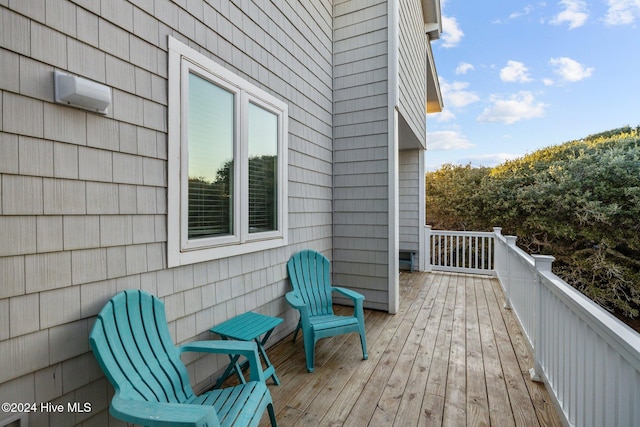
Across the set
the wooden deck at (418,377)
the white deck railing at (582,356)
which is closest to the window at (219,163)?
the wooden deck at (418,377)

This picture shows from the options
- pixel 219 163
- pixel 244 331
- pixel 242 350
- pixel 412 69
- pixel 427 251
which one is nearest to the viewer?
pixel 242 350

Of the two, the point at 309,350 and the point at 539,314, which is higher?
the point at 539,314

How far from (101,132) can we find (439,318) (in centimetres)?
411

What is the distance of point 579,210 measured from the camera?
692 cm

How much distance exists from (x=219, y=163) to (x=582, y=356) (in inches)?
106

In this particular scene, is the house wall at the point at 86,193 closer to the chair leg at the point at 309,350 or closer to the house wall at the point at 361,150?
the chair leg at the point at 309,350

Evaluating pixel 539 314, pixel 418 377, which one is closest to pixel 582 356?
pixel 539 314

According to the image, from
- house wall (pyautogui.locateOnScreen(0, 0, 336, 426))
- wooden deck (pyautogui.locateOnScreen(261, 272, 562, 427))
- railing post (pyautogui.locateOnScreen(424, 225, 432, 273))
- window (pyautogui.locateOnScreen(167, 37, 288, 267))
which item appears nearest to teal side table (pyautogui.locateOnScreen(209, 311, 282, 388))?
house wall (pyautogui.locateOnScreen(0, 0, 336, 426))

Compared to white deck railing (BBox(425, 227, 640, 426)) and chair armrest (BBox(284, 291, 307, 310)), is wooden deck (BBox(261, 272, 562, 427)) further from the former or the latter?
chair armrest (BBox(284, 291, 307, 310))

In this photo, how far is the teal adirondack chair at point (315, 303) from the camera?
2764 millimetres

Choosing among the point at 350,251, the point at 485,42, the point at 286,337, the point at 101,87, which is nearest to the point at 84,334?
the point at 101,87

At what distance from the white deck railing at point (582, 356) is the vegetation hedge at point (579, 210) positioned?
18.0 ft

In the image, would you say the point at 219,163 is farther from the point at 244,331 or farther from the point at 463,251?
the point at 463,251

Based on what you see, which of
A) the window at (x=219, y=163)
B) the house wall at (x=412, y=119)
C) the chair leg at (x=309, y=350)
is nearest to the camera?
the window at (x=219, y=163)
